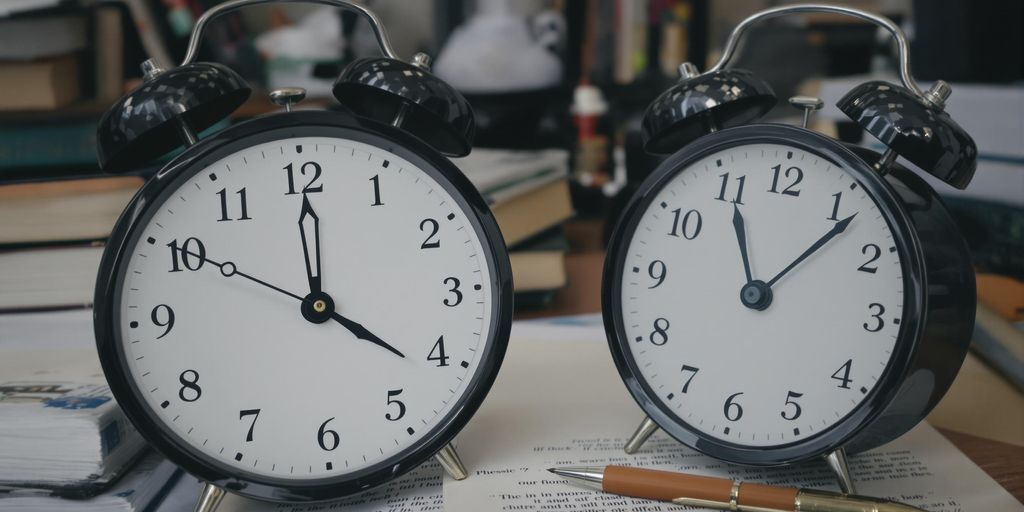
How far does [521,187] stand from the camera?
1.28 metres

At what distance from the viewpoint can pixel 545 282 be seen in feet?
4.22

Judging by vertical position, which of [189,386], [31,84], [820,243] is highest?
[31,84]

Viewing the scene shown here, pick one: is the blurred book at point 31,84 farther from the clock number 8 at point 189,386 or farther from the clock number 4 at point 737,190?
the clock number 4 at point 737,190

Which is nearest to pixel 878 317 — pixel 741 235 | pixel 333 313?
pixel 741 235

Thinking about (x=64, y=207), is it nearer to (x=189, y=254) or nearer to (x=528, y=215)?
(x=189, y=254)

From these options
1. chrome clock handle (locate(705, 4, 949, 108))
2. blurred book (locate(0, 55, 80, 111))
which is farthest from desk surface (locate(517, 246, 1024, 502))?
blurred book (locate(0, 55, 80, 111))

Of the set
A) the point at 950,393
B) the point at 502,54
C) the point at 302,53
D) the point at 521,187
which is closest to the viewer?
the point at 950,393

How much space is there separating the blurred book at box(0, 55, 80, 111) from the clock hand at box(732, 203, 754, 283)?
3.52 ft

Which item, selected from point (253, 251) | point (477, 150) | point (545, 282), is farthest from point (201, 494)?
point (477, 150)

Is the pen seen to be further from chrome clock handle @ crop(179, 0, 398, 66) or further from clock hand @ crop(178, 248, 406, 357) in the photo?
chrome clock handle @ crop(179, 0, 398, 66)

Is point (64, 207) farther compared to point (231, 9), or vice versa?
point (64, 207)

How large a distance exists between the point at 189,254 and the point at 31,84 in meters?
0.76

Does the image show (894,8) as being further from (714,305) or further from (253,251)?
(253,251)

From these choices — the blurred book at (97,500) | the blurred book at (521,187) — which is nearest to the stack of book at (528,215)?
the blurred book at (521,187)
